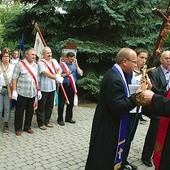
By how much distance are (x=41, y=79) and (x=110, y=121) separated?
13.7 feet

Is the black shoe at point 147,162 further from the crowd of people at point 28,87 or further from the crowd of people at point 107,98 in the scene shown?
the crowd of people at point 28,87

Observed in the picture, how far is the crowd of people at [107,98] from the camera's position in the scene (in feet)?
12.8

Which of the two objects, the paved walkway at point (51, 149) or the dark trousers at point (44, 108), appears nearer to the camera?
the paved walkway at point (51, 149)

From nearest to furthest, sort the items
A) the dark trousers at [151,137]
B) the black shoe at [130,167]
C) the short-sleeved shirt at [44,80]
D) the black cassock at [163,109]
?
the black cassock at [163,109] → the black shoe at [130,167] → the dark trousers at [151,137] → the short-sleeved shirt at [44,80]

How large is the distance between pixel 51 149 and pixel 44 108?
1.81 meters

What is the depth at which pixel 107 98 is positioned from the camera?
157 inches

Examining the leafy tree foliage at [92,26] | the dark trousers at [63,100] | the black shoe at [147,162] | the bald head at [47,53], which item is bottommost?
the black shoe at [147,162]

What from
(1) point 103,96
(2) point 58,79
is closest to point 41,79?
(2) point 58,79

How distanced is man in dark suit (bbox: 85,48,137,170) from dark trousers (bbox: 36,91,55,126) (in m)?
3.93

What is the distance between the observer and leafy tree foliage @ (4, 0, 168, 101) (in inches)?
442

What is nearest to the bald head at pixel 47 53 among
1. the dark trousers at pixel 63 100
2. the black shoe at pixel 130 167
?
the dark trousers at pixel 63 100

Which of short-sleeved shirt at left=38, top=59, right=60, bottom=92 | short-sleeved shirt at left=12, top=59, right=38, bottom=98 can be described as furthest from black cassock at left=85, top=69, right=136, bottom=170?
short-sleeved shirt at left=38, top=59, right=60, bottom=92

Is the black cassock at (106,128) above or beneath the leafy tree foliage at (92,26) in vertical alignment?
beneath

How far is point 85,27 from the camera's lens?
12102mm
